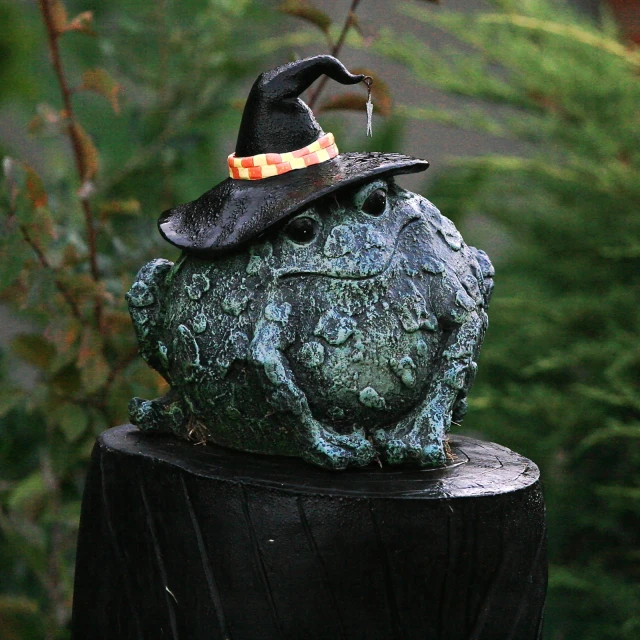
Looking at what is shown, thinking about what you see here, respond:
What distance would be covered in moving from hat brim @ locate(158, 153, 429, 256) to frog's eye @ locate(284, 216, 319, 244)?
4cm

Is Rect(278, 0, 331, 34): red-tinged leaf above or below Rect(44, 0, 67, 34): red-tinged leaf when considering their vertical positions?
above

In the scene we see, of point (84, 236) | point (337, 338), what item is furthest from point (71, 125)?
point (337, 338)

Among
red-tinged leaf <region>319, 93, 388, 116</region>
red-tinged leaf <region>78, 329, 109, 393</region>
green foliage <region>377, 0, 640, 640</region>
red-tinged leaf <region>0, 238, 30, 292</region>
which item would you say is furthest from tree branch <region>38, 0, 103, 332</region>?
green foliage <region>377, 0, 640, 640</region>

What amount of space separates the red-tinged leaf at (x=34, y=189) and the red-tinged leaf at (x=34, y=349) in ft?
1.53

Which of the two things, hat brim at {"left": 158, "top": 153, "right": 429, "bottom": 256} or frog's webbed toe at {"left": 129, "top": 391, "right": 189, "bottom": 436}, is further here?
frog's webbed toe at {"left": 129, "top": 391, "right": 189, "bottom": 436}

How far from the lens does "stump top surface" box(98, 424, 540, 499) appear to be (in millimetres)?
1802

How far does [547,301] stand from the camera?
11.9 ft

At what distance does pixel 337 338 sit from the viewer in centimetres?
181

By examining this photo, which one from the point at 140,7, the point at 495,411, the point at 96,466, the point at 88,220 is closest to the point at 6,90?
the point at 140,7

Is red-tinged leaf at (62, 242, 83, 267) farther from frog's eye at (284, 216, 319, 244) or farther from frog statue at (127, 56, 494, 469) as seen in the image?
frog's eye at (284, 216, 319, 244)

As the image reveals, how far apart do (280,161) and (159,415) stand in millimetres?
597

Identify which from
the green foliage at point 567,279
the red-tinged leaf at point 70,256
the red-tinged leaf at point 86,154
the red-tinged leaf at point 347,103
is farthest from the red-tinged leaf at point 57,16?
the green foliage at point 567,279

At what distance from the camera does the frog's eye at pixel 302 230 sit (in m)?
1.87

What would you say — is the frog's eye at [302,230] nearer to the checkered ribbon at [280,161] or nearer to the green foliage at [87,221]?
the checkered ribbon at [280,161]
